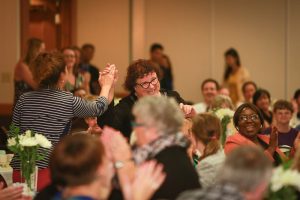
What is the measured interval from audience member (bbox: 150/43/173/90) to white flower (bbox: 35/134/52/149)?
19.7 ft

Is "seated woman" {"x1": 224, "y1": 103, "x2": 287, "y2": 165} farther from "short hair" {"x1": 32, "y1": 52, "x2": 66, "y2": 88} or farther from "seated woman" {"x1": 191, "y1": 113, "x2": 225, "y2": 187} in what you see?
"short hair" {"x1": 32, "y1": 52, "x2": 66, "y2": 88}

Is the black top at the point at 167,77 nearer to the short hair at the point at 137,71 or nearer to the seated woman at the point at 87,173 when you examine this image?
the short hair at the point at 137,71

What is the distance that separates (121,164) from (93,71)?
6264mm

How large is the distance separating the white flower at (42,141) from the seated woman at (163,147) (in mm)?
1027

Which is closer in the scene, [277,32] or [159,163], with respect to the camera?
[159,163]

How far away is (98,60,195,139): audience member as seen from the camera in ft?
14.9

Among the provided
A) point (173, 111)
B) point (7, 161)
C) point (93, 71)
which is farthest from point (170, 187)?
point (93, 71)

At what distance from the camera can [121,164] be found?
3.15 meters

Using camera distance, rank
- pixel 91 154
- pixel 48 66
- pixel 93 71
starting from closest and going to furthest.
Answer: pixel 91 154 < pixel 48 66 < pixel 93 71

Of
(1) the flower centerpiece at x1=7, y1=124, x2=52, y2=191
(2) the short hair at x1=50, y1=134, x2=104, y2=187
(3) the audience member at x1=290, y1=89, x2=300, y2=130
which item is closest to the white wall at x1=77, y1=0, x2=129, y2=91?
(3) the audience member at x1=290, y1=89, x2=300, y2=130

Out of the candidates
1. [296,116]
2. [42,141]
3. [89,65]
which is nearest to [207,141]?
[42,141]

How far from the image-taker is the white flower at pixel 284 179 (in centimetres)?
315

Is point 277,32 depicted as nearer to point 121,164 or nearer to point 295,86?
point 295,86

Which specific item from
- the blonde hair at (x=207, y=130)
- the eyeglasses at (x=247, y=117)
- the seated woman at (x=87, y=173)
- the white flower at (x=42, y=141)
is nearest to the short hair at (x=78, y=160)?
the seated woman at (x=87, y=173)
